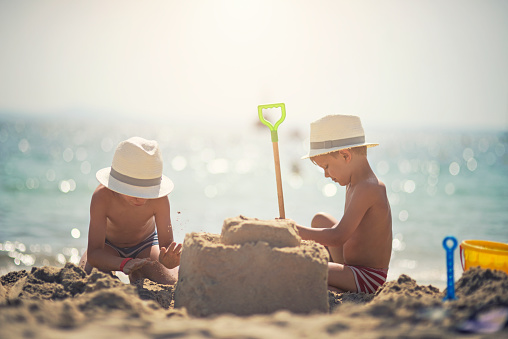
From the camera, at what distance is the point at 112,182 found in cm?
318

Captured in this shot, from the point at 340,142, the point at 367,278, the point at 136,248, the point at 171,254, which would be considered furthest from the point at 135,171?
the point at 367,278

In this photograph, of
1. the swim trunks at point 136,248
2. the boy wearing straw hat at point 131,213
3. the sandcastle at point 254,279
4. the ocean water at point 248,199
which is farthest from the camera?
the ocean water at point 248,199

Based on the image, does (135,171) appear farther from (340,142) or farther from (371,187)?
(371,187)

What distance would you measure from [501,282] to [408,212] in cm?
987

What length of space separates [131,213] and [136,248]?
333 mm

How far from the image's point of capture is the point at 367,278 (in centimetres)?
314

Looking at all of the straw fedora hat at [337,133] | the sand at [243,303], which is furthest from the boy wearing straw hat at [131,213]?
the straw fedora hat at [337,133]

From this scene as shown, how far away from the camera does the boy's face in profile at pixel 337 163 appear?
326 cm

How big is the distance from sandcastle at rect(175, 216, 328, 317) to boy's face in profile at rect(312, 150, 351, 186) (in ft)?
3.22

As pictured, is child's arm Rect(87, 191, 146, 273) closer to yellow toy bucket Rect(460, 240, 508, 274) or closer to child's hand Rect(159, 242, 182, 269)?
child's hand Rect(159, 242, 182, 269)

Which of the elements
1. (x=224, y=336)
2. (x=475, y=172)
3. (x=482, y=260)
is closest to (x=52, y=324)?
(x=224, y=336)

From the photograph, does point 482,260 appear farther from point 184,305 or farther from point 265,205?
point 265,205

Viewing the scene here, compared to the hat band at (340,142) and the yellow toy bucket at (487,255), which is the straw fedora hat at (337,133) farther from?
the yellow toy bucket at (487,255)

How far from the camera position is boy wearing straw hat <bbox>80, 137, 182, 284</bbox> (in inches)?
→ 123
